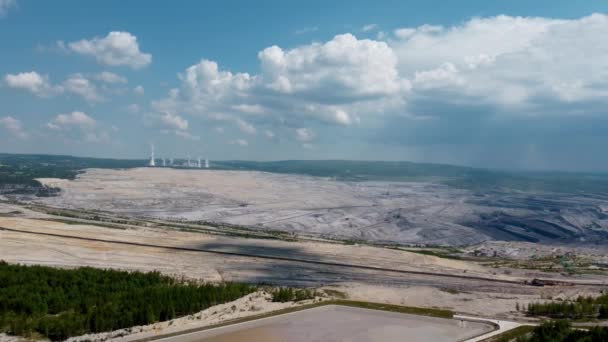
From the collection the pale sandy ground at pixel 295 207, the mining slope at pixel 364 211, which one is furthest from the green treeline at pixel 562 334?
the pale sandy ground at pixel 295 207

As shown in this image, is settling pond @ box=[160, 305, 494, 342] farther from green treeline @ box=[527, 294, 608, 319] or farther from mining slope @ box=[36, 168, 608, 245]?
mining slope @ box=[36, 168, 608, 245]

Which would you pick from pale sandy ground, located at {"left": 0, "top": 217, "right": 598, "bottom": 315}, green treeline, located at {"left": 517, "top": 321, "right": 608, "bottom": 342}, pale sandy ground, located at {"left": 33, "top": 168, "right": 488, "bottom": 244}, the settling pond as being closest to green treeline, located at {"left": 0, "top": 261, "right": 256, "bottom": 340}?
the settling pond

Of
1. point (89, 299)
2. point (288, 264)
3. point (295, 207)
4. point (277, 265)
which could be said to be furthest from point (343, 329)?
point (295, 207)

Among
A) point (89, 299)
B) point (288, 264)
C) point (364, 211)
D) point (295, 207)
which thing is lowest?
point (288, 264)

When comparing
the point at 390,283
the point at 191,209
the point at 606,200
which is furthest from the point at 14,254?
the point at 606,200

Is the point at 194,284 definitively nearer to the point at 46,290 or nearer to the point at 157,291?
the point at 157,291

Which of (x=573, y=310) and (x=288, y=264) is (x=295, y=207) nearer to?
(x=288, y=264)
